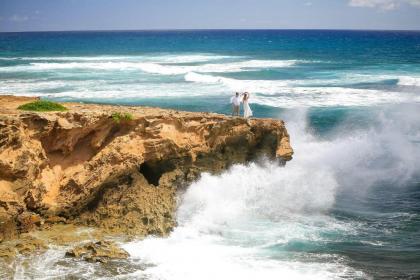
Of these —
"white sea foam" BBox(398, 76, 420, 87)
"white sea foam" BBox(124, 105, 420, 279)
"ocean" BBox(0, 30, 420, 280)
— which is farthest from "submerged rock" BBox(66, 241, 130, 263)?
"white sea foam" BBox(398, 76, 420, 87)

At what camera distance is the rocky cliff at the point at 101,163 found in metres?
12.0

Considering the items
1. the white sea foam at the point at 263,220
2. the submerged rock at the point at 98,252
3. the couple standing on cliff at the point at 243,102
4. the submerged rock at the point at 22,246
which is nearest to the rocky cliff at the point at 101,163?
the submerged rock at the point at 22,246

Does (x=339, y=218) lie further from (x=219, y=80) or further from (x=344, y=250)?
(x=219, y=80)

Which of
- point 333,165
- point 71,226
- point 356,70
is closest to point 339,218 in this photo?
point 333,165

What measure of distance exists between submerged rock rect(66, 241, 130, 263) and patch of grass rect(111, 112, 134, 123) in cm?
317

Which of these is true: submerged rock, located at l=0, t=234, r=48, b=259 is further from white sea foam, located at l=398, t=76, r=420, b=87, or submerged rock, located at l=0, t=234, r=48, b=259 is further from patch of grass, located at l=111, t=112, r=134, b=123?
white sea foam, located at l=398, t=76, r=420, b=87

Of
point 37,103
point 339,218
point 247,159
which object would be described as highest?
point 37,103

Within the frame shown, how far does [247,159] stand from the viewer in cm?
1563

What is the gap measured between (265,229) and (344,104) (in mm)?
23198

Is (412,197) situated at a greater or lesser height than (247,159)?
lesser

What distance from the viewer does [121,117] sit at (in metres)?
13.3

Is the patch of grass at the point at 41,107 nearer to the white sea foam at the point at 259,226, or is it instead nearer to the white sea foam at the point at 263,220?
the white sea foam at the point at 259,226

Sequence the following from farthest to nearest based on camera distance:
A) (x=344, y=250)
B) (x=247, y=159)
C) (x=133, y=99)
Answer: (x=133, y=99) → (x=247, y=159) → (x=344, y=250)

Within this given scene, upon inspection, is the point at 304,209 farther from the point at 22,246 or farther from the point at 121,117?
the point at 22,246
